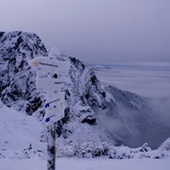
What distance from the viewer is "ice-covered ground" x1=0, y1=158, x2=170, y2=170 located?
27.2 feet

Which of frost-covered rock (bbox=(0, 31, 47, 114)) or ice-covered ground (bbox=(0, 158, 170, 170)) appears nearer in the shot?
ice-covered ground (bbox=(0, 158, 170, 170))

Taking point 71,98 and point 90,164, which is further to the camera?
point 71,98

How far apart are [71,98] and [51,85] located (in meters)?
31.1

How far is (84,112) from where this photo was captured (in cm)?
3391

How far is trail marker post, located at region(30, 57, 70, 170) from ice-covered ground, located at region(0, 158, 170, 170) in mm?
4209

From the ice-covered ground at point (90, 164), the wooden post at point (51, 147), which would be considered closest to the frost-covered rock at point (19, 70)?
the ice-covered ground at point (90, 164)

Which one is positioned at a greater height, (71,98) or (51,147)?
(71,98)

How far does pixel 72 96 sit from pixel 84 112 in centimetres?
326

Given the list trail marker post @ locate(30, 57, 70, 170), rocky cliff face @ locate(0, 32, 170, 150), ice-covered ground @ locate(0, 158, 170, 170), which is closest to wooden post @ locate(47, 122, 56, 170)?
trail marker post @ locate(30, 57, 70, 170)

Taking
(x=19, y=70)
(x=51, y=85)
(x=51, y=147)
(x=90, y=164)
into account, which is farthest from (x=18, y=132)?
(x=19, y=70)

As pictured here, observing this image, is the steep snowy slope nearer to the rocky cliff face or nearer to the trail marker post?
the rocky cliff face

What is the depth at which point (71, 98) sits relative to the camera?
115 feet

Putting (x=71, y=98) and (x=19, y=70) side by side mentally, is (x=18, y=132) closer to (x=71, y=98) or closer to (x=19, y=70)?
(x=71, y=98)

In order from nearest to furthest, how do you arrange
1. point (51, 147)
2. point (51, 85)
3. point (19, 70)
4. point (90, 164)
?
point (51, 85)
point (51, 147)
point (90, 164)
point (19, 70)
